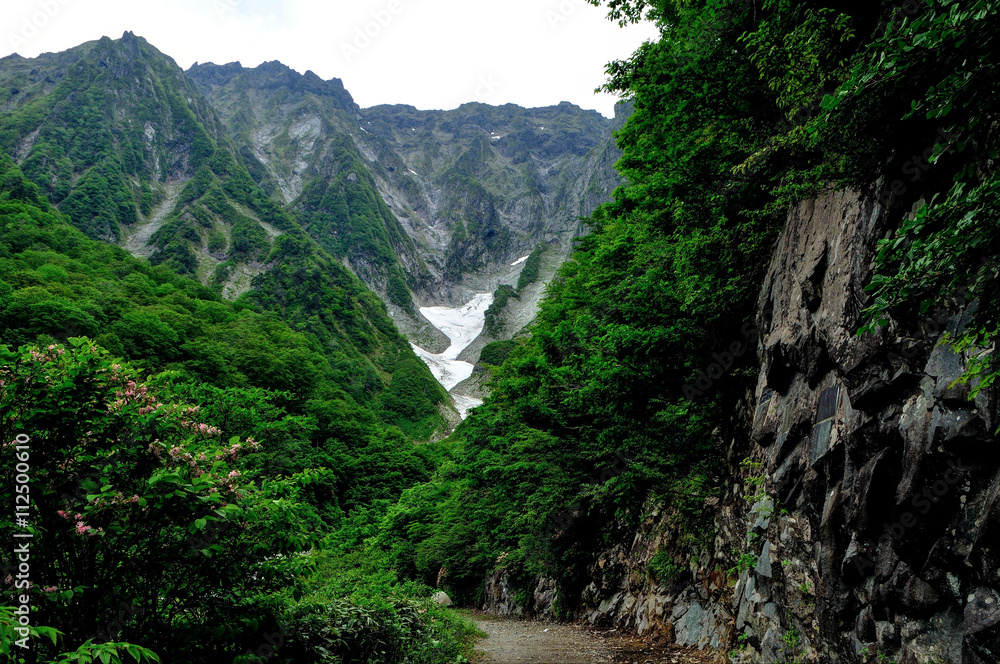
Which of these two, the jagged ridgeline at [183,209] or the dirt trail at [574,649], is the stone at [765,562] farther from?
the jagged ridgeline at [183,209]

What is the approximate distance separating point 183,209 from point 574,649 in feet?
435

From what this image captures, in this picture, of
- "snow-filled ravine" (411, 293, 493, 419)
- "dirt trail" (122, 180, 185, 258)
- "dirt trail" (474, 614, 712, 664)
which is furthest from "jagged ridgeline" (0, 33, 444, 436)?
"dirt trail" (474, 614, 712, 664)

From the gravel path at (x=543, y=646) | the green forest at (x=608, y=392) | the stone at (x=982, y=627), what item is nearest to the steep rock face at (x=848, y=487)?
the stone at (x=982, y=627)

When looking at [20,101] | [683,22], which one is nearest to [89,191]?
[20,101]

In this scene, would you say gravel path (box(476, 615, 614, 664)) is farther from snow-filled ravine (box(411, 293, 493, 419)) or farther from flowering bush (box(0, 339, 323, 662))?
snow-filled ravine (box(411, 293, 493, 419))

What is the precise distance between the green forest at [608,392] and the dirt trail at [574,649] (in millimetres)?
763

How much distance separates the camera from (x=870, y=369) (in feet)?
16.1

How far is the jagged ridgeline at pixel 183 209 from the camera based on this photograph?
84.8 m

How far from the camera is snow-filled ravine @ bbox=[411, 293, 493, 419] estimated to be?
364 ft

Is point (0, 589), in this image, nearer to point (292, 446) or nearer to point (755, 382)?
point (755, 382)

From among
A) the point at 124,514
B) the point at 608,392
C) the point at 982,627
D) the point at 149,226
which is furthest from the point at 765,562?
the point at 149,226

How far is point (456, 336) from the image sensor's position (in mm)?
144875

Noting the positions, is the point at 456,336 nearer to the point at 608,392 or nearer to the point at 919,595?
the point at 608,392

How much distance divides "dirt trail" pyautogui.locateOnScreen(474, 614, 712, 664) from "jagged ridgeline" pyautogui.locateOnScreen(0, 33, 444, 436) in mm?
45516
